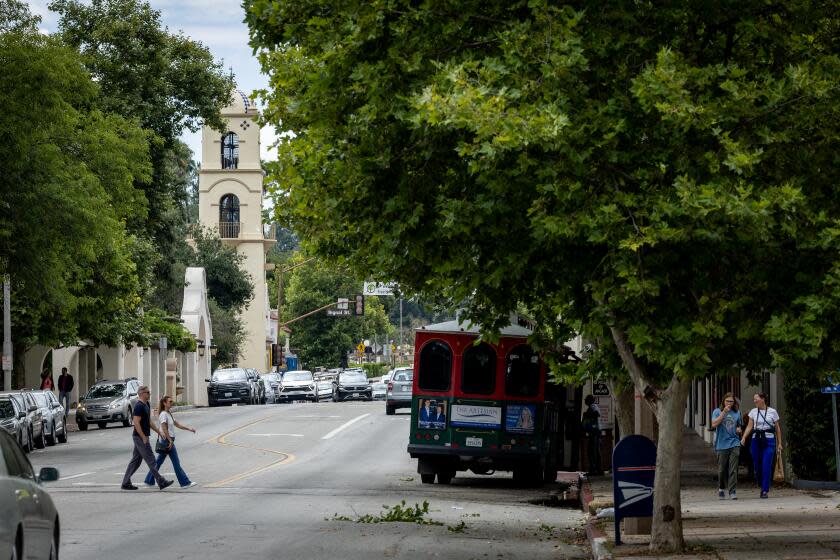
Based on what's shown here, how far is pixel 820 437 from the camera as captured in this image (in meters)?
24.1

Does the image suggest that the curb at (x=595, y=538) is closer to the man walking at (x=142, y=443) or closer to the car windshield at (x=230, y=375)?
the man walking at (x=142, y=443)

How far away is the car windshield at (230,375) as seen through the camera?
230 feet

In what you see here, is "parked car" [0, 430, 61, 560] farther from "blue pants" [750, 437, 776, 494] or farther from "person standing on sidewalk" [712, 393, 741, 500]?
"blue pants" [750, 437, 776, 494]

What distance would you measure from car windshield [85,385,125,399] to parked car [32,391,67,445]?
8.71 m

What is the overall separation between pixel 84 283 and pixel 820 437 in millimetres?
27179

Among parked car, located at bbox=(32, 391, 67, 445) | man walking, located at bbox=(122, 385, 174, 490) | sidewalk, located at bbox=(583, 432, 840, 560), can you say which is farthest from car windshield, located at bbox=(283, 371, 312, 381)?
man walking, located at bbox=(122, 385, 174, 490)

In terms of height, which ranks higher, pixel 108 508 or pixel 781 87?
pixel 781 87

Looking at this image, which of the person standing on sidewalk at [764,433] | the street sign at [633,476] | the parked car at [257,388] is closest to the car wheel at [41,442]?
the person standing on sidewalk at [764,433]

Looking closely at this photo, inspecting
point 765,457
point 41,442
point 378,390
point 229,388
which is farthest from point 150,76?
point 765,457

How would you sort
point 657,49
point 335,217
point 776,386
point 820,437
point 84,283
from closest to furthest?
point 657,49, point 335,217, point 820,437, point 776,386, point 84,283

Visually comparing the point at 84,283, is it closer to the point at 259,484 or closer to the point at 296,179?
the point at 259,484

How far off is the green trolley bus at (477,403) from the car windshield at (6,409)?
38.8 ft

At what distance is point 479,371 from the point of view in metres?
26.9

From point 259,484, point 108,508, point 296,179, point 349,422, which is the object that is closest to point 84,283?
point 349,422
